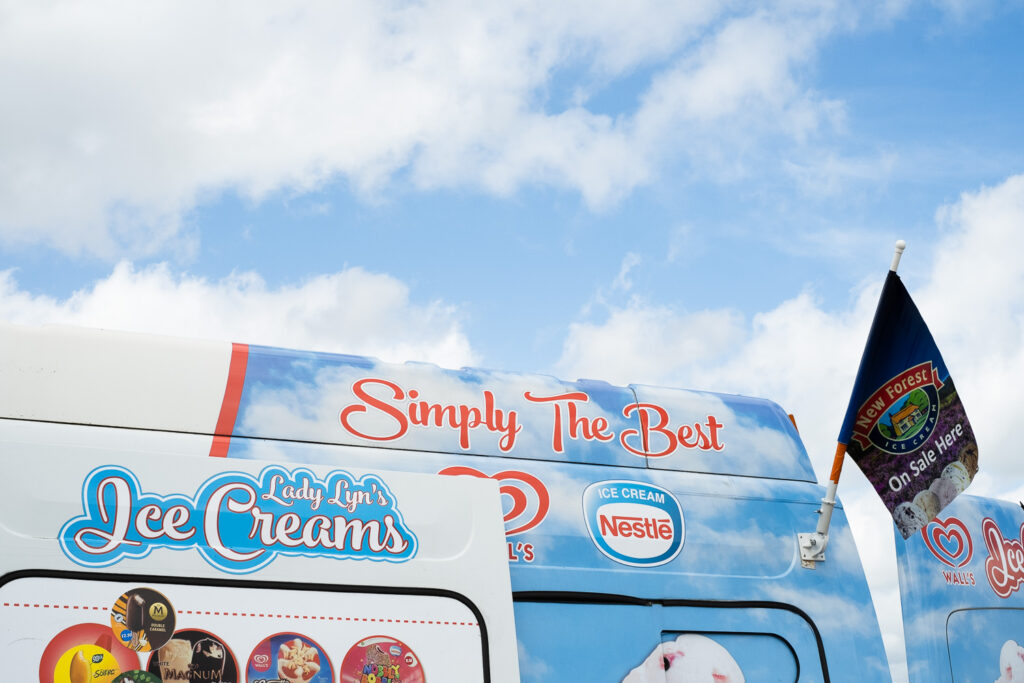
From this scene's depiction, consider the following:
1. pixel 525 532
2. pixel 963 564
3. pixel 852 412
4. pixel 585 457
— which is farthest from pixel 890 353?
pixel 525 532

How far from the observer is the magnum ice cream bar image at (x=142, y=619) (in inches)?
108

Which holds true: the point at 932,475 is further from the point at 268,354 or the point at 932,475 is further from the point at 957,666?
the point at 268,354

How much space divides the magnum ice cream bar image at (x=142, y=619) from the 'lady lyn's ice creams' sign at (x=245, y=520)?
136mm

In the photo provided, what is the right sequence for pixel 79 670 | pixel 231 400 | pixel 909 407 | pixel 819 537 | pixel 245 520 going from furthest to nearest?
pixel 909 407 < pixel 819 537 < pixel 231 400 < pixel 245 520 < pixel 79 670

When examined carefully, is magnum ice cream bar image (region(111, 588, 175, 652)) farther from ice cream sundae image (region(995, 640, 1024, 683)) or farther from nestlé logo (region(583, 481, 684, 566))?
ice cream sundae image (region(995, 640, 1024, 683))

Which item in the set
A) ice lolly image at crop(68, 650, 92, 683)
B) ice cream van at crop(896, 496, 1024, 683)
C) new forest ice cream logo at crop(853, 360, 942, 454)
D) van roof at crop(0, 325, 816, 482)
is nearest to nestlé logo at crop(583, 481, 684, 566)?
van roof at crop(0, 325, 816, 482)

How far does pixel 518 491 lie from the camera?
3730 millimetres

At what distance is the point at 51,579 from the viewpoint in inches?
109

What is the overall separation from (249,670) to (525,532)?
120 centimetres

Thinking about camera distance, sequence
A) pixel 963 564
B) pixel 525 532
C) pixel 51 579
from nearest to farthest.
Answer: pixel 51 579
pixel 525 532
pixel 963 564

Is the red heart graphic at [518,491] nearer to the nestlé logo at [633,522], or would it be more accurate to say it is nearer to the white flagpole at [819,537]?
the nestlé logo at [633,522]

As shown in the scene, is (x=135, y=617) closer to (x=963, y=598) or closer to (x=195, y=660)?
(x=195, y=660)

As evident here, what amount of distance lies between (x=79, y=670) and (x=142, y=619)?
0.21m

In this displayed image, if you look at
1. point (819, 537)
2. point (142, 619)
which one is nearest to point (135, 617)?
point (142, 619)
